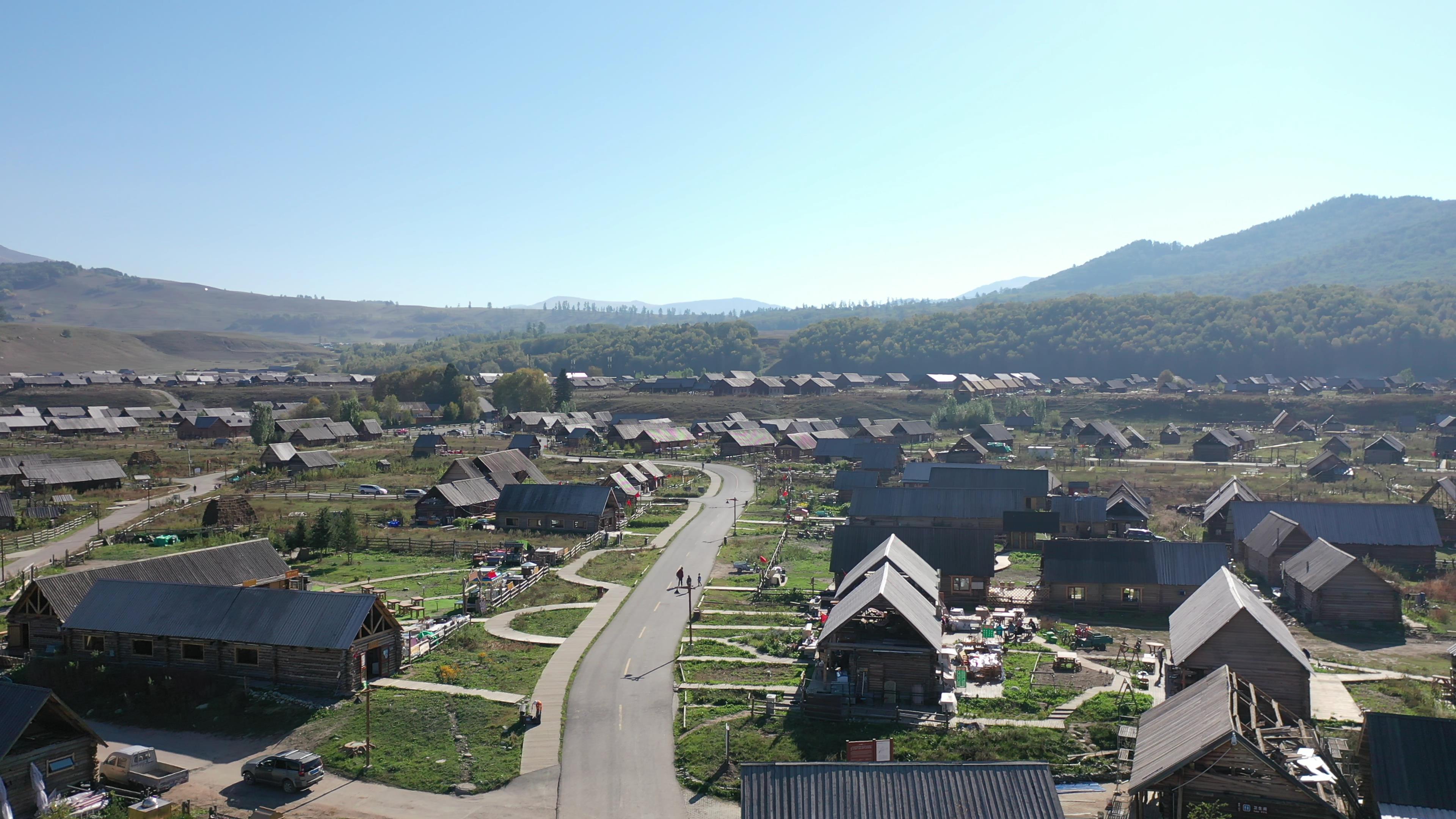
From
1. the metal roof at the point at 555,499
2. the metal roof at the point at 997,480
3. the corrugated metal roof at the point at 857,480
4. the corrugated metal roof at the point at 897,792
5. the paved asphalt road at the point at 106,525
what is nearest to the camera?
the corrugated metal roof at the point at 897,792

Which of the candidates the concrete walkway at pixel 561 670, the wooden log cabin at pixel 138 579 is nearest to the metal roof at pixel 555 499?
the concrete walkway at pixel 561 670

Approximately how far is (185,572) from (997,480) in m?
51.1

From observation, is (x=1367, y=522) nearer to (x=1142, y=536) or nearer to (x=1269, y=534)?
(x=1269, y=534)

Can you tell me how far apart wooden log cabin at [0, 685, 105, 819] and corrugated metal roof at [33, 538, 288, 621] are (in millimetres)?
12770

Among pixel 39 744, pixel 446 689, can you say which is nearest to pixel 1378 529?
pixel 446 689

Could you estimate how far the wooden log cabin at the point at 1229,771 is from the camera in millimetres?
19844

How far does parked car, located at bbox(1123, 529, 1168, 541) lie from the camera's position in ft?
193

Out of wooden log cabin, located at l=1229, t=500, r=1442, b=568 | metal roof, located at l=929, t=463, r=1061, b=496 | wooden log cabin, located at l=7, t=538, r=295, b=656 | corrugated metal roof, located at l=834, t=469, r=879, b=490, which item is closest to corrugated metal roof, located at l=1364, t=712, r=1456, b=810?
wooden log cabin, located at l=1229, t=500, r=1442, b=568

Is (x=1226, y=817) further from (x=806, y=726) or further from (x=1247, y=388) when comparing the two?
(x=1247, y=388)

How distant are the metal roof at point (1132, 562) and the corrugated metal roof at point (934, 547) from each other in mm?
2977

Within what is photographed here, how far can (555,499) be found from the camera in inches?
2493

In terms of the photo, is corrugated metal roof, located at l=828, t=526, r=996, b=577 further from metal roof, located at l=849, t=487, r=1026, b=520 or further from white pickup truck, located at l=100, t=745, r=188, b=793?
white pickup truck, located at l=100, t=745, r=188, b=793

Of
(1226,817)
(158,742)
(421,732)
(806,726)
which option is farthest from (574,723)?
(1226,817)

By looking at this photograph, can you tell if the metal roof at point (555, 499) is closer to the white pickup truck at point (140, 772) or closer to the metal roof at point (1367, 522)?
the white pickup truck at point (140, 772)
